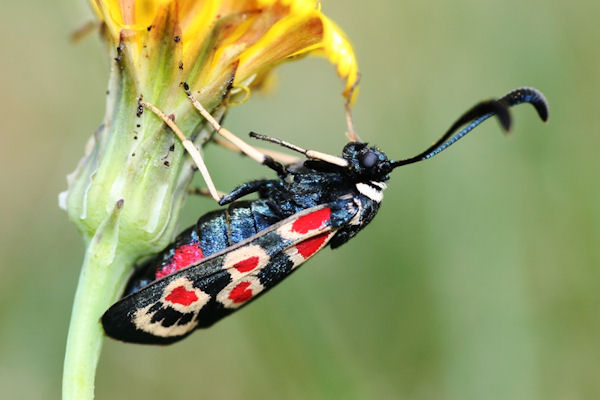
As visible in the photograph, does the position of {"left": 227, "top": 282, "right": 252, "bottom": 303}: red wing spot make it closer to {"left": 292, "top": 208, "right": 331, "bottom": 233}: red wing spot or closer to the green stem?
{"left": 292, "top": 208, "right": 331, "bottom": 233}: red wing spot

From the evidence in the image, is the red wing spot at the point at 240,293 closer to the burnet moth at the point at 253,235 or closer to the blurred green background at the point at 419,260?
the burnet moth at the point at 253,235

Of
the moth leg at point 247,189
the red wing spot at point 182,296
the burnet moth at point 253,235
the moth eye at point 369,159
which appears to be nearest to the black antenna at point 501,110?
the burnet moth at point 253,235

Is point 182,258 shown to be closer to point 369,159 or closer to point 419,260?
point 369,159

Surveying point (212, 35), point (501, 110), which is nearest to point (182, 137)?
point (212, 35)

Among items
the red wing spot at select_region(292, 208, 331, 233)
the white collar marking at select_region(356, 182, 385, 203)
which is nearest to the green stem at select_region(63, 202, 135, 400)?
the red wing spot at select_region(292, 208, 331, 233)

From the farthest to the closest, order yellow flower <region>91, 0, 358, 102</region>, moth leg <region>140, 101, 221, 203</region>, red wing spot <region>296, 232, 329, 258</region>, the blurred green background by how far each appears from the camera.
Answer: the blurred green background
red wing spot <region>296, 232, 329, 258</region>
moth leg <region>140, 101, 221, 203</region>
yellow flower <region>91, 0, 358, 102</region>
